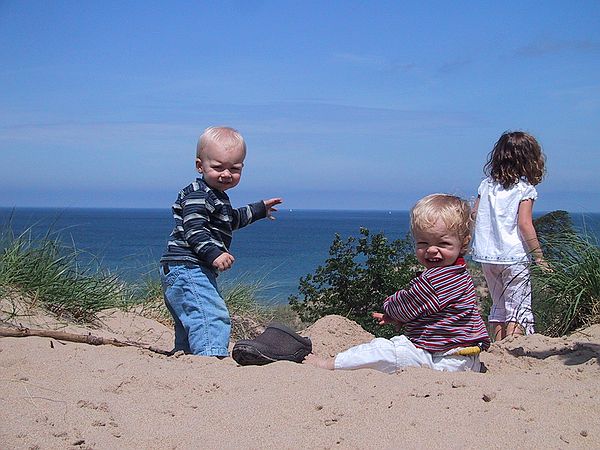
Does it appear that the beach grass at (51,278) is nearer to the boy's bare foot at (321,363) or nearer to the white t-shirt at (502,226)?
the boy's bare foot at (321,363)

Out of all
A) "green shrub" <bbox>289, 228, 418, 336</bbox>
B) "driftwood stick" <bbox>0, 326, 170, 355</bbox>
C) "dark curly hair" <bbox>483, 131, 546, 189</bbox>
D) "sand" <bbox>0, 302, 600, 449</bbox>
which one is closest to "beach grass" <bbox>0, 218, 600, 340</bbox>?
"dark curly hair" <bbox>483, 131, 546, 189</bbox>

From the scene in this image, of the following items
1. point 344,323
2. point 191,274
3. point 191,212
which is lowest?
point 344,323

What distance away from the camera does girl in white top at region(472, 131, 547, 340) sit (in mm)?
5645

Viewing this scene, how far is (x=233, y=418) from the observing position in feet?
9.73

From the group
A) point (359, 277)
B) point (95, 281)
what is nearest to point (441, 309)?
point (359, 277)

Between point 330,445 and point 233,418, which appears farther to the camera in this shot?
point 233,418

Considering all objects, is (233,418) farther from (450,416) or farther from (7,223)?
(7,223)

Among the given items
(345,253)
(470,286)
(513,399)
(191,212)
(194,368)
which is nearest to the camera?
(513,399)

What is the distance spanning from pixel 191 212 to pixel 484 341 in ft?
6.35

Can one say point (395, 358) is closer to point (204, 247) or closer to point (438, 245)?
point (438, 245)

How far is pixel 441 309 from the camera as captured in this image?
13.6 feet

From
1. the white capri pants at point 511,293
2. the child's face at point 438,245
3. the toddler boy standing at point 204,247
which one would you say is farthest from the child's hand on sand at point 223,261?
the white capri pants at point 511,293

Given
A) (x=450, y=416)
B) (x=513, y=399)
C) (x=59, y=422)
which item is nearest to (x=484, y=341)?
(x=513, y=399)

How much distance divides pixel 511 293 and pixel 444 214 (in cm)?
186
